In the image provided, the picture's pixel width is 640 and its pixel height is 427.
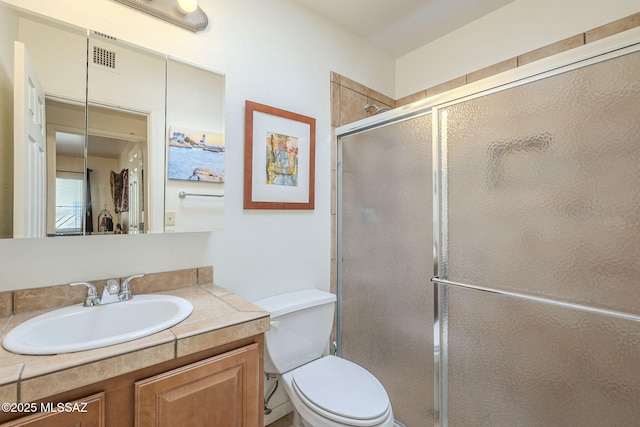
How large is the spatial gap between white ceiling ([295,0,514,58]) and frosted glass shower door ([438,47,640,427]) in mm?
879

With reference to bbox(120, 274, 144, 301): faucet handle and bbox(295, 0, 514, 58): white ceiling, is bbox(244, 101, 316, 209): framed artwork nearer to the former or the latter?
bbox(120, 274, 144, 301): faucet handle

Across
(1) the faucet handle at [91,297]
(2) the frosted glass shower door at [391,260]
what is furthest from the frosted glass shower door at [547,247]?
(1) the faucet handle at [91,297]

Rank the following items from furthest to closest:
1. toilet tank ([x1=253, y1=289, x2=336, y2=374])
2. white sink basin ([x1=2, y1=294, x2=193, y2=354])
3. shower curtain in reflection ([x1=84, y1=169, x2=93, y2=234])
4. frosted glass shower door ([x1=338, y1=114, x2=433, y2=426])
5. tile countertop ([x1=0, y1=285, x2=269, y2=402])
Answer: frosted glass shower door ([x1=338, y1=114, x2=433, y2=426]), toilet tank ([x1=253, y1=289, x2=336, y2=374]), shower curtain in reflection ([x1=84, y1=169, x2=93, y2=234]), white sink basin ([x1=2, y1=294, x2=193, y2=354]), tile countertop ([x1=0, y1=285, x2=269, y2=402])

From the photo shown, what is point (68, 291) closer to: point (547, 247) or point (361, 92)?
point (547, 247)

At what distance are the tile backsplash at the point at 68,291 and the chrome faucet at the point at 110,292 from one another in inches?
1.7

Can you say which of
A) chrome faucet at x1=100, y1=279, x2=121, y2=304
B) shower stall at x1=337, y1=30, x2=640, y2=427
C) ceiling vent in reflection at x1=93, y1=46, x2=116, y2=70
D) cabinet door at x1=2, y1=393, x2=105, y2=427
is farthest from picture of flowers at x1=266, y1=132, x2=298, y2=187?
cabinet door at x1=2, y1=393, x2=105, y2=427

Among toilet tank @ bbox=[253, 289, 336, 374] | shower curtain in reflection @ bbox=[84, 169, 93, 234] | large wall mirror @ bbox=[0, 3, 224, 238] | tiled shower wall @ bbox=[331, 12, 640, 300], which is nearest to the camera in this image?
large wall mirror @ bbox=[0, 3, 224, 238]

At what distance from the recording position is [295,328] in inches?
56.3

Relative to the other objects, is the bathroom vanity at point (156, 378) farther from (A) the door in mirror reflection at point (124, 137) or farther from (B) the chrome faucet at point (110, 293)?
(A) the door in mirror reflection at point (124, 137)

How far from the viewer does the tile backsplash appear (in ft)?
3.22

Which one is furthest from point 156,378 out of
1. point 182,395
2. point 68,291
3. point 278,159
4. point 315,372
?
point 278,159

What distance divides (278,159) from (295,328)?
0.91 m

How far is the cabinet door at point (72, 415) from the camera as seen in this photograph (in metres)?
0.66

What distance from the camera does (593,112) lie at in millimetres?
1002
